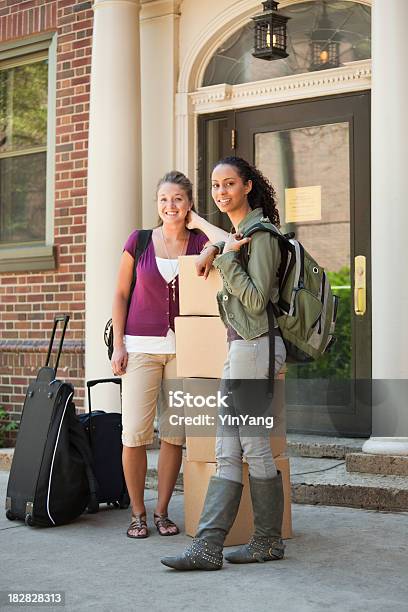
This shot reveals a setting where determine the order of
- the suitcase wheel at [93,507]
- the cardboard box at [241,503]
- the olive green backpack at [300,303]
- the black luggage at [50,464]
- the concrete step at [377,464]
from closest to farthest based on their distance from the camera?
the olive green backpack at [300,303], the cardboard box at [241,503], the black luggage at [50,464], the suitcase wheel at [93,507], the concrete step at [377,464]

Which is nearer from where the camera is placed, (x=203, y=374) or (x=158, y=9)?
(x=203, y=374)

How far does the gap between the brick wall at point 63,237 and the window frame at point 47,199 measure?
61mm

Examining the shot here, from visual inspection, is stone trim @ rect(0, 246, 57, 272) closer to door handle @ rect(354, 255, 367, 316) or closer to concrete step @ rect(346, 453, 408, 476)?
door handle @ rect(354, 255, 367, 316)

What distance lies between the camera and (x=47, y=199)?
26.3 ft

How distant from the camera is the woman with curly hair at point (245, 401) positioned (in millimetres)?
4109

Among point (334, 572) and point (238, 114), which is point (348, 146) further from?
point (334, 572)

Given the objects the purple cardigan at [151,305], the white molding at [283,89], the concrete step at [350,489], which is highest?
the white molding at [283,89]

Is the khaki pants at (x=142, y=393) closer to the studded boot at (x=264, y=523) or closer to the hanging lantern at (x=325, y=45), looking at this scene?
the studded boot at (x=264, y=523)

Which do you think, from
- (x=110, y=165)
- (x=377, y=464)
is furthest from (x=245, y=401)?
(x=110, y=165)

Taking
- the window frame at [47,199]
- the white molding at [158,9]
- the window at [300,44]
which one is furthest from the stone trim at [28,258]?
the white molding at [158,9]

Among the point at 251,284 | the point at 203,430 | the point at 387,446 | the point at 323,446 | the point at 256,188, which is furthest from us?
the point at 323,446

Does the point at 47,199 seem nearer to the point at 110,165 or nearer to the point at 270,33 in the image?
the point at 110,165

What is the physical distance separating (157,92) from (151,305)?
2.99 meters

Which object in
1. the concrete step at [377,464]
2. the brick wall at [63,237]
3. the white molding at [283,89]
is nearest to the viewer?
the concrete step at [377,464]
